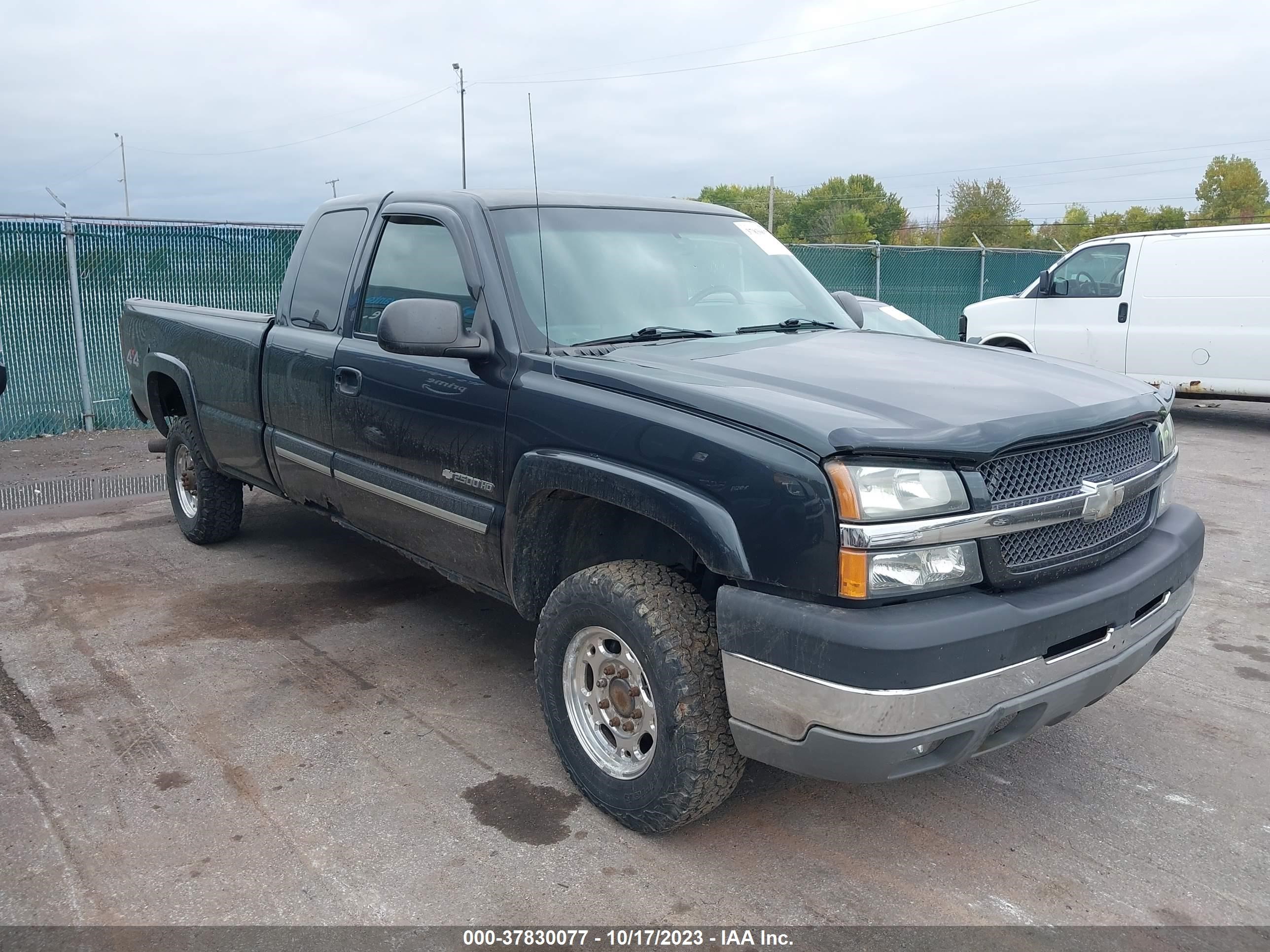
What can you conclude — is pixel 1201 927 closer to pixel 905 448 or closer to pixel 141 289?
pixel 905 448

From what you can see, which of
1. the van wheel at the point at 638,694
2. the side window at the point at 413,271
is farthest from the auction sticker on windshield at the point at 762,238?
the van wheel at the point at 638,694

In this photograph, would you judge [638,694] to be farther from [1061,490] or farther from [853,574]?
[1061,490]

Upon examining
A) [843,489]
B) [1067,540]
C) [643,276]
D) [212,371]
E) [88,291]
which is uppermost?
[88,291]

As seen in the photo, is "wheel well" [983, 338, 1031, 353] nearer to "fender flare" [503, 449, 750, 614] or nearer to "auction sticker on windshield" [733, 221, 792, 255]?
"auction sticker on windshield" [733, 221, 792, 255]

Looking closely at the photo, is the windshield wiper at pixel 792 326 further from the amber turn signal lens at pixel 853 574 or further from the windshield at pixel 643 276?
the amber turn signal lens at pixel 853 574

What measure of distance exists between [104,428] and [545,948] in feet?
31.2

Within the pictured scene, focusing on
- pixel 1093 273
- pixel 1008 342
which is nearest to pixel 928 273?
pixel 1008 342

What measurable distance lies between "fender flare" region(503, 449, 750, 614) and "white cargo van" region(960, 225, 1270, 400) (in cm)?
804

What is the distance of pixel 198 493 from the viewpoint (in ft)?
20.1

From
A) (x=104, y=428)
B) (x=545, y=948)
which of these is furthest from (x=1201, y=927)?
(x=104, y=428)

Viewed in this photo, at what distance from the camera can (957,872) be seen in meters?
2.98

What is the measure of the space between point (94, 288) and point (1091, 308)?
10.6 meters

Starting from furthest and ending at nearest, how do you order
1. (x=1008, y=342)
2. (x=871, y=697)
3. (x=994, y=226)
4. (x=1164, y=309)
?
(x=994, y=226), (x=1008, y=342), (x=1164, y=309), (x=871, y=697)

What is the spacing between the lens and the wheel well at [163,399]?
6.39 m
